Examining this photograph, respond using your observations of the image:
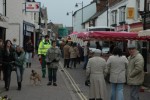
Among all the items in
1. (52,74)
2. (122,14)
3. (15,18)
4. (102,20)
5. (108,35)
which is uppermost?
(102,20)

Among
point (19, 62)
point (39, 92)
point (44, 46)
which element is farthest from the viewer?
point (44, 46)

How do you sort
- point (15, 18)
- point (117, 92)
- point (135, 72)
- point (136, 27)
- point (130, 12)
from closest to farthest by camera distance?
point (135, 72) < point (117, 92) < point (130, 12) < point (136, 27) < point (15, 18)

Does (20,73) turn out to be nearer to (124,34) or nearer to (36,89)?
(36,89)

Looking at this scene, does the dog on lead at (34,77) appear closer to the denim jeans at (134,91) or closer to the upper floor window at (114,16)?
the denim jeans at (134,91)

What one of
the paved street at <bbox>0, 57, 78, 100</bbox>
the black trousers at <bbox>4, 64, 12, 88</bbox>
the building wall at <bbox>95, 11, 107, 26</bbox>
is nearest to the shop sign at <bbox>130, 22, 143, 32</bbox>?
the building wall at <bbox>95, 11, 107, 26</bbox>

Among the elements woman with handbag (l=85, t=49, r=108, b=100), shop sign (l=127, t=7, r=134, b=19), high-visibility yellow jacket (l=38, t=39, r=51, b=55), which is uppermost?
shop sign (l=127, t=7, r=134, b=19)

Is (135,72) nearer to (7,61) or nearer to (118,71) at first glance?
(118,71)

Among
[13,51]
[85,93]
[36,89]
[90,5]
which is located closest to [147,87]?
[85,93]

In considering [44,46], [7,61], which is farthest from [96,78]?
[44,46]

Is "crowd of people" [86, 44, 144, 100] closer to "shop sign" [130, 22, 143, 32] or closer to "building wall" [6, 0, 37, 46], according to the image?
"shop sign" [130, 22, 143, 32]

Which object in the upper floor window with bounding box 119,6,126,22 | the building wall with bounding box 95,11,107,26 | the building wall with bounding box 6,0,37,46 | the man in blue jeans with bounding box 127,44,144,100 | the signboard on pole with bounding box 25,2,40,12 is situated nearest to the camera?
the man in blue jeans with bounding box 127,44,144,100

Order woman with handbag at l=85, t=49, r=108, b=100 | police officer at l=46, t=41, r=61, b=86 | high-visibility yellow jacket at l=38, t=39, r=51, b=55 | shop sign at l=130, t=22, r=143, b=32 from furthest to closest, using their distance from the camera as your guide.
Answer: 1. shop sign at l=130, t=22, r=143, b=32
2. high-visibility yellow jacket at l=38, t=39, r=51, b=55
3. police officer at l=46, t=41, r=61, b=86
4. woman with handbag at l=85, t=49, r=108, b=100

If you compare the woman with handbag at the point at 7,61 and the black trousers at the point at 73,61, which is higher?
the woman with handbag at the point at 7,61

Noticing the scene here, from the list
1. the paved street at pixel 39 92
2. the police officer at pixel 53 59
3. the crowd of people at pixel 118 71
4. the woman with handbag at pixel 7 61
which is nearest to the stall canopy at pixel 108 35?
the paved street at pixel 39 92
